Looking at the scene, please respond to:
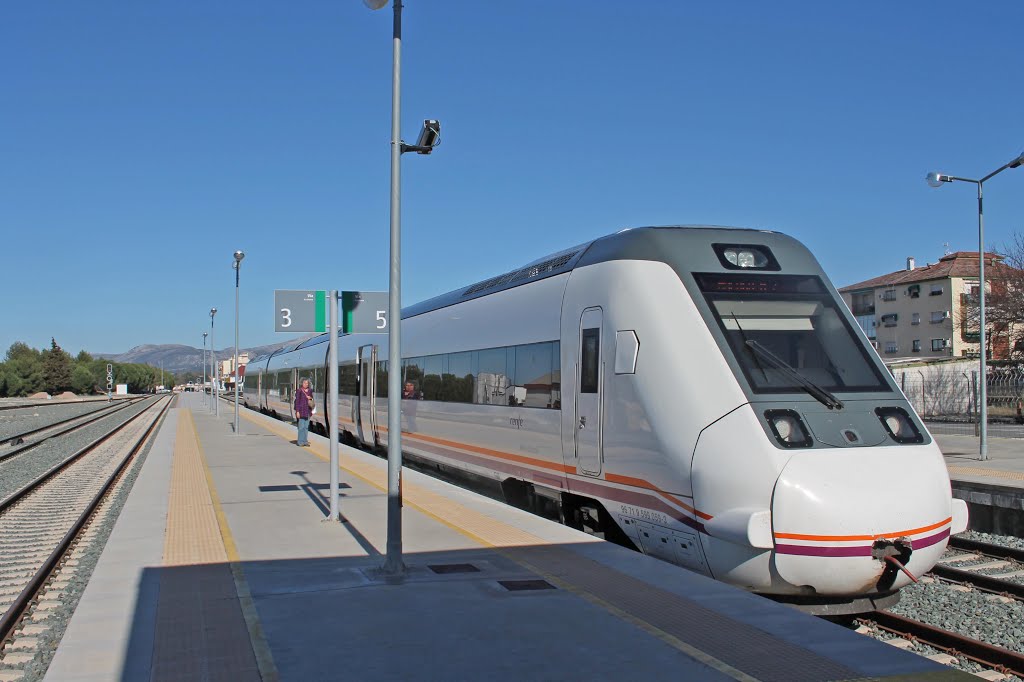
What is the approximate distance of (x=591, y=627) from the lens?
5898 millimetres

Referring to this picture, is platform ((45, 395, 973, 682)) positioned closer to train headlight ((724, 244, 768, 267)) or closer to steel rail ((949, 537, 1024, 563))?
train headlight ((724, 244, 768, 267))

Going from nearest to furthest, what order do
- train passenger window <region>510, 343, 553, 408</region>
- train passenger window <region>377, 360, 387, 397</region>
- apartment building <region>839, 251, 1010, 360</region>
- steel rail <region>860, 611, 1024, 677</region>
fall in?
steel rail <region>860, 611, 1024, 677</region>, train passenger window <region>510, 343, 553, 408</region>, train passenger window <region>377, 360, 387, 397</region>, apartment building <region>839, 251, 1010, 360</region>

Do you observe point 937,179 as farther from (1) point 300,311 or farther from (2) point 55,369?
(2) point 55,369

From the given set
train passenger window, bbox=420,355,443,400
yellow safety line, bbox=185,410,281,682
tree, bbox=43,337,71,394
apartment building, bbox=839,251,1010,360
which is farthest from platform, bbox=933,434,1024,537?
tree, bbox=43,337,71,394

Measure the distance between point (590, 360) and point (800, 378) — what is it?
2350mm

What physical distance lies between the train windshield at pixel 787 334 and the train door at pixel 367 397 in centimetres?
1287

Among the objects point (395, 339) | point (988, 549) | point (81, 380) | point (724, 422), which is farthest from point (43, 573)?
point (81, 380)

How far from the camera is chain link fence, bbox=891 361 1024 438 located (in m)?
31.2

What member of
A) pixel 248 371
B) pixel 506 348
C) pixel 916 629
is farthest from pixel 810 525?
pixel 248 371

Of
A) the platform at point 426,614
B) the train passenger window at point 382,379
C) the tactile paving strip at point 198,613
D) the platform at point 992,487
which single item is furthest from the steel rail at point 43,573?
the platform at point 992,487

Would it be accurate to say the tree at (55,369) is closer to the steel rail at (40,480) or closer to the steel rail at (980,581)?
the steel rail at (40,480)

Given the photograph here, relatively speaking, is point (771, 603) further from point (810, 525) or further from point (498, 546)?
point (498, 546)

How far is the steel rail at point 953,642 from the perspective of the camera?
6328 millimetres

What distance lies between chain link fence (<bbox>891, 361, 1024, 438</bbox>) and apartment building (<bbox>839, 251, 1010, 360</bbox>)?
77.0 feet
